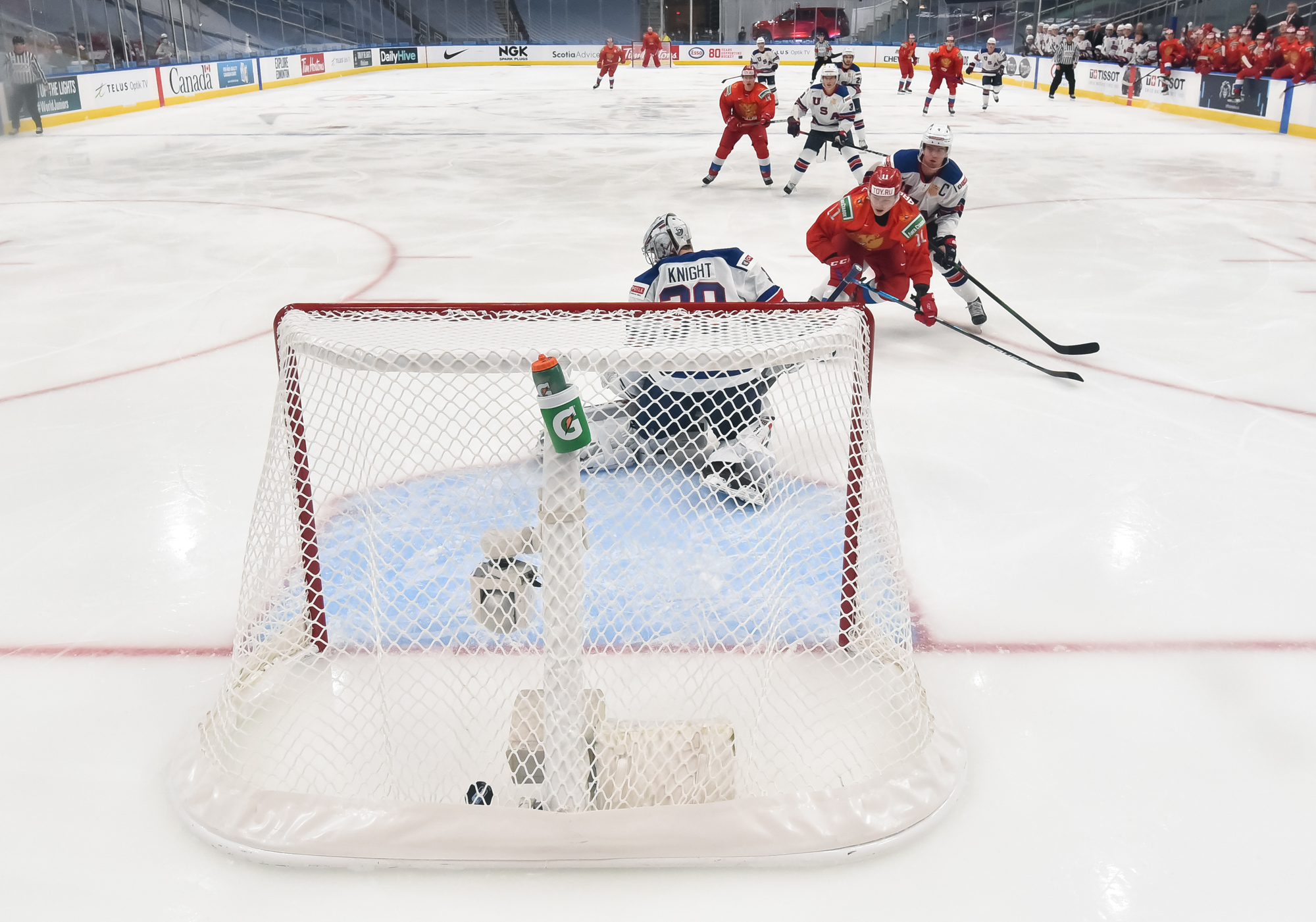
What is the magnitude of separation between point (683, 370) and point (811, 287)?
4.11m

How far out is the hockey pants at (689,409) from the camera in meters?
2.38

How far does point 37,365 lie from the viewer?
4.55 meters

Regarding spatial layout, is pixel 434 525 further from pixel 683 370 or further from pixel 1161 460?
pixel 1161 460

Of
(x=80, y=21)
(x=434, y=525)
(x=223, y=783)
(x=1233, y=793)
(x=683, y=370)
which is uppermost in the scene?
(x=80, y=21)

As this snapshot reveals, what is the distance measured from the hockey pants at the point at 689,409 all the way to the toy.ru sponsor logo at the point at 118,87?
48.5 ft

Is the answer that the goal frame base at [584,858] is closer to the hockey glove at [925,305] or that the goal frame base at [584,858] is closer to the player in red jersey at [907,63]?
the hockey glove at [925,305]

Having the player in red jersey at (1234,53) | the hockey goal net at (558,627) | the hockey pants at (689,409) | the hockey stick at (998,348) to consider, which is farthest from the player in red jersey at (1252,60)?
the hockey goal net at (558,627)

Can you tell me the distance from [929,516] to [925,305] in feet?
5.71

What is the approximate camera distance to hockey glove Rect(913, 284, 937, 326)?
4641 millimetres

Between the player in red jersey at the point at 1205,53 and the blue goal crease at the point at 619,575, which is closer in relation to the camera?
the blue goal crease at the point at 619,575

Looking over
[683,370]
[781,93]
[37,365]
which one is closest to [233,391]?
[37,365]

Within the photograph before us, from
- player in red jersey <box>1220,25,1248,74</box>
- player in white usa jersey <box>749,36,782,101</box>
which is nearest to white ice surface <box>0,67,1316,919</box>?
player in white usa jersey <box>749,36,782,101</box>

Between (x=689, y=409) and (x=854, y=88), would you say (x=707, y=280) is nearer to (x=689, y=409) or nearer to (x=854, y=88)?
(x=689, y=409)

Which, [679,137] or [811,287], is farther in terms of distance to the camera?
[679,137]
